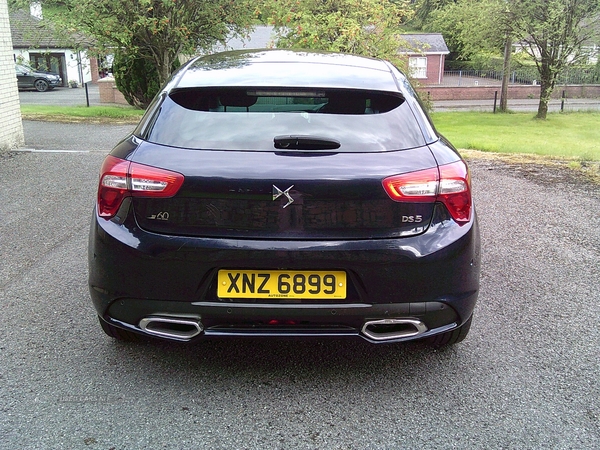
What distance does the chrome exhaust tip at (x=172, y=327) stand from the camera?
9.12ft

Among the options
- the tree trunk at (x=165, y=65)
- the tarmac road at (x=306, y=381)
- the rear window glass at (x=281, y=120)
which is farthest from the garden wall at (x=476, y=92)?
the rear window glass at (x=281, y=120)

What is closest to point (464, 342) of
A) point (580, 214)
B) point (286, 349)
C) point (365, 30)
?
point (286, 349)

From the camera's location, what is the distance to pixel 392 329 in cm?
287

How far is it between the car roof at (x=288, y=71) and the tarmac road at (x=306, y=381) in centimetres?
140

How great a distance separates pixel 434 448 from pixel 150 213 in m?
1.65

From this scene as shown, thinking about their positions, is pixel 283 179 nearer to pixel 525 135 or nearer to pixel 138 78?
pixel 138 78

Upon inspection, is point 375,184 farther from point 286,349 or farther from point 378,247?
point 286,349

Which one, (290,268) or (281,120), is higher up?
(281,120)

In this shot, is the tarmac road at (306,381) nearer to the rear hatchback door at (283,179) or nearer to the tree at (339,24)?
the rear hatchback door at (283,179)

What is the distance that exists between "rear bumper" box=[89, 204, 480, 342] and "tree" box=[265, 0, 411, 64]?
1513cm

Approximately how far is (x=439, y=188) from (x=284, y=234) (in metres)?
0.77

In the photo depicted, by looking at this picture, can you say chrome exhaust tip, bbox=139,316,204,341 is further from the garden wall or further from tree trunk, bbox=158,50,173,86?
the garden wall

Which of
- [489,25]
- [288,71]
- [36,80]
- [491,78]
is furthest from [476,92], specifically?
[288,71]

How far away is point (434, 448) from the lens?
2.53m
